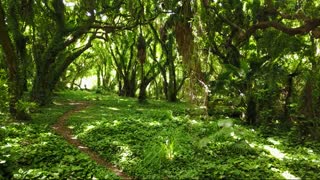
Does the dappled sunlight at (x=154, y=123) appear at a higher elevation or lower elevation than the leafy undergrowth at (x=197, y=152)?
higher

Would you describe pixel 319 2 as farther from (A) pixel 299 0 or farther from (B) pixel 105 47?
(B) pixel 105 47

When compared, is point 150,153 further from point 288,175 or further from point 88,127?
point 88,127

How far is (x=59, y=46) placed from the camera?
15156mm

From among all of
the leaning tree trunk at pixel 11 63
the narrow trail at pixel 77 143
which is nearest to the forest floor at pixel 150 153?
the narrow trail at pixel 77 143

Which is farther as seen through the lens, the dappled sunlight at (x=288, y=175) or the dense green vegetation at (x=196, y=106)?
the dense green vegetation at (x=196, y=106)

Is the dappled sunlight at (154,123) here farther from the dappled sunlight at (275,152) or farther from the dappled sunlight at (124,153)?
the dappled sunlight at (275,152)

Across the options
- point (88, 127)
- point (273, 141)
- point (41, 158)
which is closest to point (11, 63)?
point (88, 127)

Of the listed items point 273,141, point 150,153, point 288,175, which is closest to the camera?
point 288,175

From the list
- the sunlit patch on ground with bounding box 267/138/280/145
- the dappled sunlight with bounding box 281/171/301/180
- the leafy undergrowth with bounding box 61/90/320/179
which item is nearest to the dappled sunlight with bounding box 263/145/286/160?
the leafy undergrowth with bounding box 61/90/320/179

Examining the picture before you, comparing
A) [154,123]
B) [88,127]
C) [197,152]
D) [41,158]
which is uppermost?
[154,123]

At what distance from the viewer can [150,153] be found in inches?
316

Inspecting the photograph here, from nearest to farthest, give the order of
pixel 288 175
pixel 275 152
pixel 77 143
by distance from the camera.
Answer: pixel 288 175 < pixel 275 152 < pixel 77 143

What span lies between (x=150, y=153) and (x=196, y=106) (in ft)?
13.9

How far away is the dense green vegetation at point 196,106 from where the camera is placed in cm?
780
